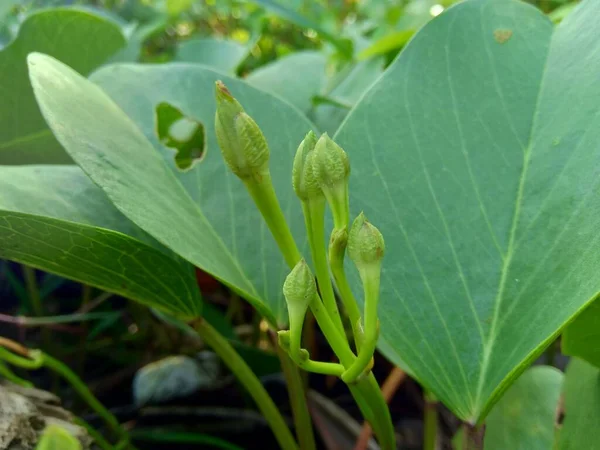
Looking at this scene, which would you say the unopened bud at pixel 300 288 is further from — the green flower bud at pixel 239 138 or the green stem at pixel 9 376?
the green stem at pixel 9 376

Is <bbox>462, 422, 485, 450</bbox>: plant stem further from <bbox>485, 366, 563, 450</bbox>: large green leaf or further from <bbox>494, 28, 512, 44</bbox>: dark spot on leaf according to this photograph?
<bbox>494, 28, 512, 44</bbox>: dark spot on leaf

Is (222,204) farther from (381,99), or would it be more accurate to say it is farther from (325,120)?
(325,120)

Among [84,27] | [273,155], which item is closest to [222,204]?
[273,155]

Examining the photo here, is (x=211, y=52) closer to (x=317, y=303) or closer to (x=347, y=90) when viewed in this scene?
(x=347, y=90)

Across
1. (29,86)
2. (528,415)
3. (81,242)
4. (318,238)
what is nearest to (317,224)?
(318,238)

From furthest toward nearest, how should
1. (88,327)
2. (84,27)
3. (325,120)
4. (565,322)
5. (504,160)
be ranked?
(88,327) < (325,120) < (84,27) < (504,160) < (565,322)

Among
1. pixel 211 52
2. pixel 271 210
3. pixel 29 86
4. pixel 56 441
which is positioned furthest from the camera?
pixel 211 52
